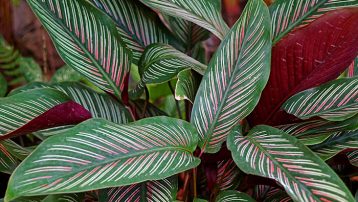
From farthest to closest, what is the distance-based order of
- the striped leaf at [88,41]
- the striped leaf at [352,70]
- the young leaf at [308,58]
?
1. the striped leaf at [352,70]
2. the striped leaf at [88,41]
3. the young leaf at [308,58]

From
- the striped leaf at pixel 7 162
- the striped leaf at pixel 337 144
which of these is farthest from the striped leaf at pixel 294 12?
the striped leaf at pixel 7 162

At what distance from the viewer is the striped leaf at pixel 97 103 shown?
1.13 m

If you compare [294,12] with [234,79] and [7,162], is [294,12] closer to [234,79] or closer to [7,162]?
[234,79]

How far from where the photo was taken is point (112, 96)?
1152 mm

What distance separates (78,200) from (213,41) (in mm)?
1823

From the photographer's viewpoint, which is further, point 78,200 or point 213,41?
point 213,41

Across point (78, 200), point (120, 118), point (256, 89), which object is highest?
point (256, 89)

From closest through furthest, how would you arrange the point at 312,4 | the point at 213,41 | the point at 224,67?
the point at 224,67, the point at 312,4, the point at 213,41

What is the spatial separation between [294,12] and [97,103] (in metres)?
0.47

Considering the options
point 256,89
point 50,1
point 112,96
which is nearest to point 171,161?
point 256,89

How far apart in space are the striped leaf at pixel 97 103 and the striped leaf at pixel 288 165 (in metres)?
0.30

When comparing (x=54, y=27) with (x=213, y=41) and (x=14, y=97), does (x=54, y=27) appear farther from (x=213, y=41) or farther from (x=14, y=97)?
(x=213, y=41)

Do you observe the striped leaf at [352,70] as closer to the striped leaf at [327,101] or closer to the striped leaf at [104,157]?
the striped leaf at [327,101]

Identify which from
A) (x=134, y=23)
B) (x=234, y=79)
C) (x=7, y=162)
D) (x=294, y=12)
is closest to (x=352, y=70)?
(x=294, y=12)
